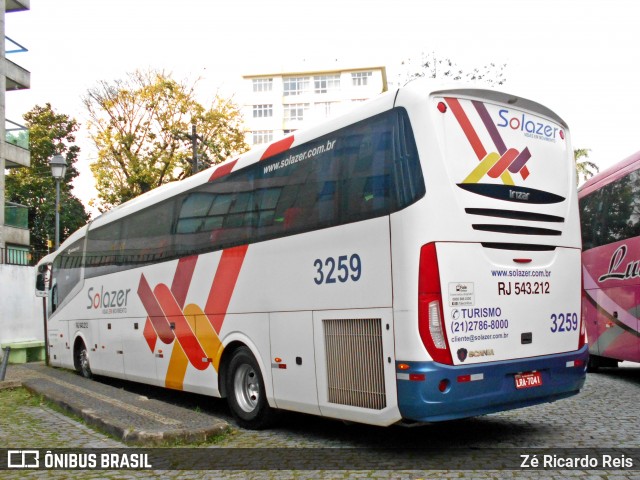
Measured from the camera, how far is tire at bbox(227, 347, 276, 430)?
8.50 m

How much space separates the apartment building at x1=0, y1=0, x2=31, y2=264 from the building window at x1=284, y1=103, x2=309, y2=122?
4441 cm

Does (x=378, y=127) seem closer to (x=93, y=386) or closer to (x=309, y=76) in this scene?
(x=93, y=386)

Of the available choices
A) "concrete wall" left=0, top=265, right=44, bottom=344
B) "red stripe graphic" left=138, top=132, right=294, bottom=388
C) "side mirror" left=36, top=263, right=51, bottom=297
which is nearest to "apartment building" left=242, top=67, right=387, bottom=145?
"concrete wall" left=0, top=265, right=44, bottom=344

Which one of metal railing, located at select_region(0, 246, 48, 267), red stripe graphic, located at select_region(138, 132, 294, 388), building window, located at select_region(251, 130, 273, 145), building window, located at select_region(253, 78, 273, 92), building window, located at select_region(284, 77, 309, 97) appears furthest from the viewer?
building window, located at select_region(253, 78, 273, 92)

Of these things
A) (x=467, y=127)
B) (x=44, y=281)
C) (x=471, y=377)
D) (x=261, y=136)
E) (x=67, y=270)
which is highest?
(x=261, y=136)

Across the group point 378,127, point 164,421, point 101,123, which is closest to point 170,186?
point 164,421

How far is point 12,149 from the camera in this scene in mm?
30094

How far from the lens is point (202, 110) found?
1574 inches

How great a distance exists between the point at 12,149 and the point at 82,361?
1805 centimetres

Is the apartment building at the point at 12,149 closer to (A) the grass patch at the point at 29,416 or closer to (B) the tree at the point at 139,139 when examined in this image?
(B) the tree at the point at 139,139

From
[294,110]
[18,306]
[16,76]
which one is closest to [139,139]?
[16,76]

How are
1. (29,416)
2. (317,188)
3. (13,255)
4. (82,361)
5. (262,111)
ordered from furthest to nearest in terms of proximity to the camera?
(262,111) → (13,255) → (82,361) → (29,416) → (317,188)

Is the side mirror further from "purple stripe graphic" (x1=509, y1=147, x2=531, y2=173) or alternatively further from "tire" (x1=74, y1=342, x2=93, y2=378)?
"purple stripe graphic" (x1=509, y1=147, x2=531, y2=173)

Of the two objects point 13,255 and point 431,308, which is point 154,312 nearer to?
point 431,308
